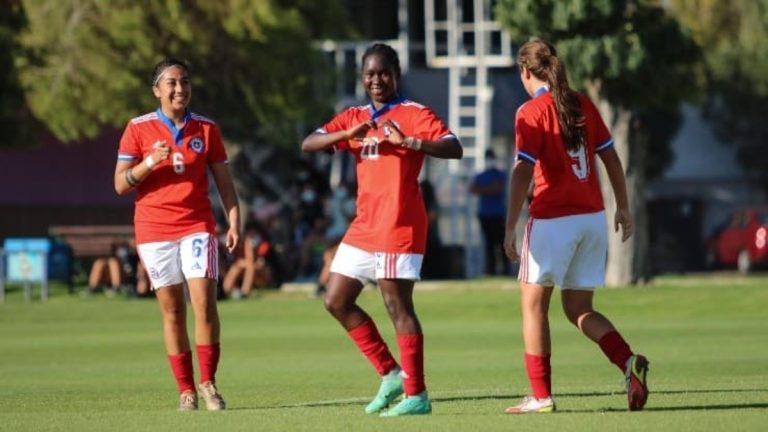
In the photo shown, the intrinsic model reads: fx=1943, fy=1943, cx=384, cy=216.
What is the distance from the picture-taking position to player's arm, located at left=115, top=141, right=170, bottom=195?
12727 mm

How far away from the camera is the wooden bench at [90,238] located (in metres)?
37.4

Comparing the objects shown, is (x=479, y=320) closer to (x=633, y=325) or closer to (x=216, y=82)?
(x=633, y=325)

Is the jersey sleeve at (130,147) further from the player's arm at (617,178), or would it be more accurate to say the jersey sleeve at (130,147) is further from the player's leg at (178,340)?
the player's arm at (617,178)

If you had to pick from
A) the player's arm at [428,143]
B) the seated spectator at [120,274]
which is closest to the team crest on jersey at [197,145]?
the player's arm at [428,143]

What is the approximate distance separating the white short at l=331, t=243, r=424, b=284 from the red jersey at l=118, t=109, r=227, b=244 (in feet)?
4.13

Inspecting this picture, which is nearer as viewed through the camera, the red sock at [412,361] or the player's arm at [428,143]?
the player's arm at [428,143]

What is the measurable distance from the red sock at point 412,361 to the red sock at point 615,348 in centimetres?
119

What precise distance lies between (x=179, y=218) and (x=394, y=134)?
2.02m

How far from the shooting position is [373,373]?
17.6 m

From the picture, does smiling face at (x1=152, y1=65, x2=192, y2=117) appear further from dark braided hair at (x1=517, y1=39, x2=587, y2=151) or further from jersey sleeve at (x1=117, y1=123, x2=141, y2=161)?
dark braided hair at (x1=517, y1=39, x2=587, y2=151)

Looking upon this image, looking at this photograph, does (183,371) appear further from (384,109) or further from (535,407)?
(535,407)

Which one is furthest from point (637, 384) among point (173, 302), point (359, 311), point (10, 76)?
point (10, 76)

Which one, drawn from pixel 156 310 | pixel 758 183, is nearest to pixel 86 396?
pixel 156 310

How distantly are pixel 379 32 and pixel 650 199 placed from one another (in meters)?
9.47
